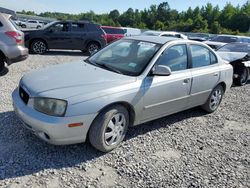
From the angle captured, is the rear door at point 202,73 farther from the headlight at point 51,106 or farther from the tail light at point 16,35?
the tail light at point 16,35

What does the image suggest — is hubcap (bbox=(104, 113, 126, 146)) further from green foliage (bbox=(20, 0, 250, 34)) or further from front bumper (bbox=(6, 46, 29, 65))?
green foliage (bbox=(20, 0, 250, 34))

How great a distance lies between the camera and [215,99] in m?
5.80

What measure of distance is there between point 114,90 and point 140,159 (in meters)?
1.02

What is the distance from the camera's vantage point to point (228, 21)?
248 feet

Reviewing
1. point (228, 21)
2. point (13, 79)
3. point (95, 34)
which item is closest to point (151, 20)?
point (228, 21)

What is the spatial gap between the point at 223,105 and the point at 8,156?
4947 millimetres

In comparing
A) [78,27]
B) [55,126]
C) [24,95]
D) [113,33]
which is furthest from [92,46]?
[55,126]

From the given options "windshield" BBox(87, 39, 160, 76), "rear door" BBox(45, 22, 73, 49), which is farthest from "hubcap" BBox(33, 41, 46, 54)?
"windshield" BBox(87, 39, 160, 76)

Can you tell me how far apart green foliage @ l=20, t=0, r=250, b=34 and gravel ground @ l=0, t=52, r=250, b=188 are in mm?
62102

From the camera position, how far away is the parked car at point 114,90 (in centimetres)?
338

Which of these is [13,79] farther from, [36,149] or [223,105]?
[223,105]

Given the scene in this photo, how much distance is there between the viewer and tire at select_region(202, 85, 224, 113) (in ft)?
18.4

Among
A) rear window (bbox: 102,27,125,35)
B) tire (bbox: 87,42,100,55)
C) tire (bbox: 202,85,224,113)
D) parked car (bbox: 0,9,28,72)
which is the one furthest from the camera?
rear window (bbox: 102,27,125,35)

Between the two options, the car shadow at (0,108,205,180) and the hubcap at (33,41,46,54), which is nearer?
the car shadow at (0,108,205,180)
